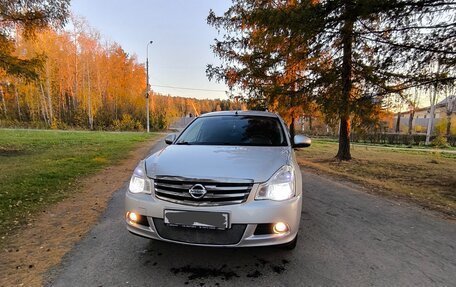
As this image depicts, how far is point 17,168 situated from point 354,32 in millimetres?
9754

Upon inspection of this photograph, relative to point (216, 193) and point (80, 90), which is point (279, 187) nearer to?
point (216, 193)

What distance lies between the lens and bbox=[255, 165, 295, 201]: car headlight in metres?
2.83

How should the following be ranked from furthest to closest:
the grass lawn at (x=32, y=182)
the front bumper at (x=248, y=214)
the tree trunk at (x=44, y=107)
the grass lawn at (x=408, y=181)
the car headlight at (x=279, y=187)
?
1. the tree trunk at (x=44, y=107)
2. the grass lawn at (x=408, y=181)
3. the grass lawn at (x=32, y=182)
4. the car headlight at (x=279, y=187)
5. the front bumper at (x=248, y=214)

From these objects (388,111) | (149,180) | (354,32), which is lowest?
(149,180)

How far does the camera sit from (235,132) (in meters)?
4.35

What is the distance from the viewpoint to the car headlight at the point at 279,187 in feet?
9.28

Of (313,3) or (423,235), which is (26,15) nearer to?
(313,3)

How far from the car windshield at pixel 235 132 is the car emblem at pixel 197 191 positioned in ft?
4.35

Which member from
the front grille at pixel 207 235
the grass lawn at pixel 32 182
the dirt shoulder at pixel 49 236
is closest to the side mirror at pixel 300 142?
the front grille at pixel 207 235

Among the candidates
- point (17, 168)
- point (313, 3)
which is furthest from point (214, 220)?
point (17, 168)

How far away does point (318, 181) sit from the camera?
781cm

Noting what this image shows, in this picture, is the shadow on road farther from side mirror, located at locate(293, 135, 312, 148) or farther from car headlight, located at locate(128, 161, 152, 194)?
side mirror, located at locate(293, 135, 312, 148)

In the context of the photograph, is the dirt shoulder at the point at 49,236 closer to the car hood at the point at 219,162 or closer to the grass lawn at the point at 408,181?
the car hood at the point at 219,162

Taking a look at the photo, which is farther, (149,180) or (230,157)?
(230,157)
